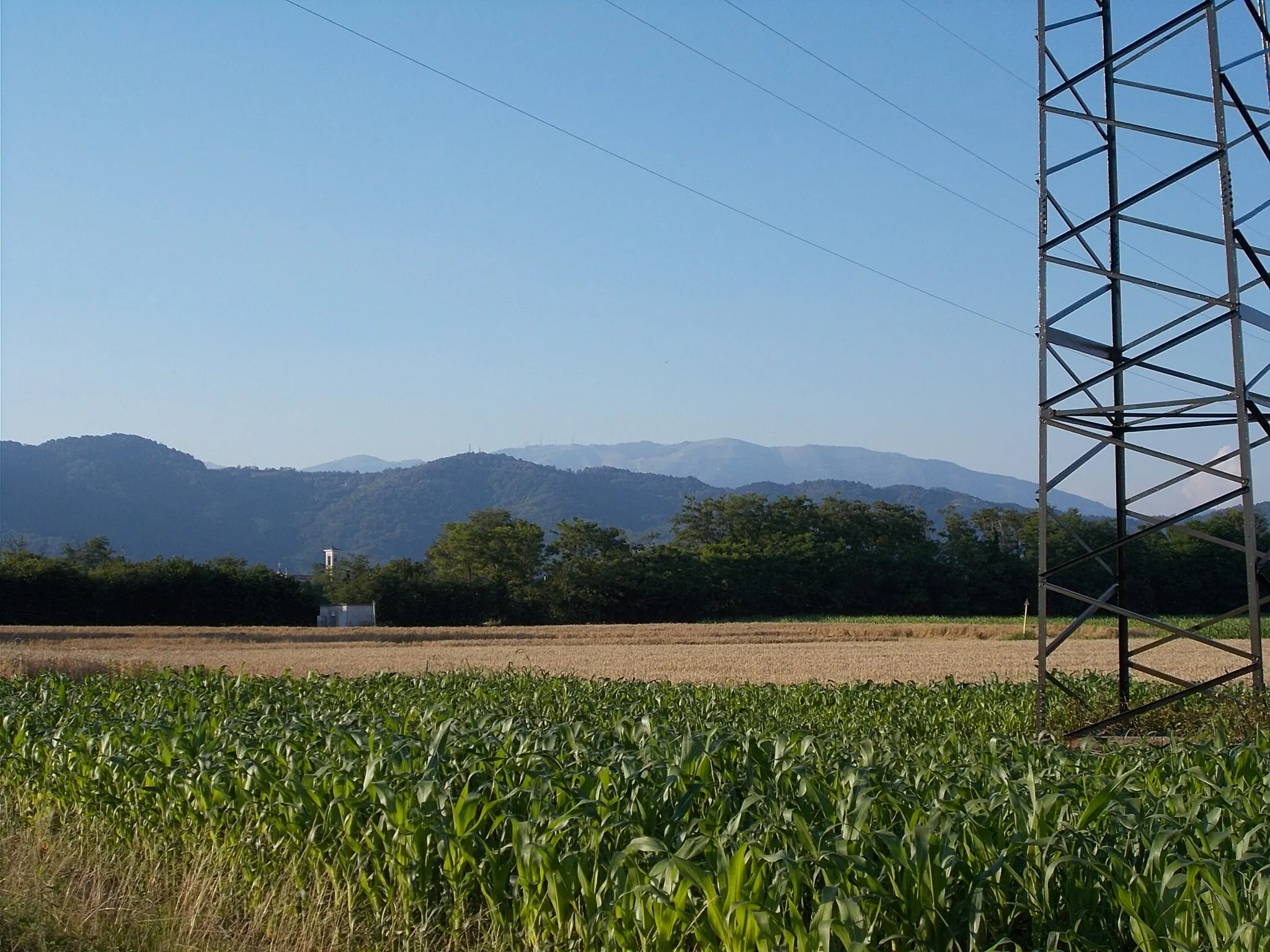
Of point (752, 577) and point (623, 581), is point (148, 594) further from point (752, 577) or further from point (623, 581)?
point (752, 577)

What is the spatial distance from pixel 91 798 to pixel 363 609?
49239 millimetres

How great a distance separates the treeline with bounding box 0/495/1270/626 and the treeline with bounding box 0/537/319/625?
67 millimetres

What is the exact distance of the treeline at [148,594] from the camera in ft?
170

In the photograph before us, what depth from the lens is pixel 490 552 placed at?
73.6 m

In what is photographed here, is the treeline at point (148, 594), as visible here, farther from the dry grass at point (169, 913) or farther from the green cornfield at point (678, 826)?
the dry grass at point (169, 913)

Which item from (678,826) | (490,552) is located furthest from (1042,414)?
(490,552)

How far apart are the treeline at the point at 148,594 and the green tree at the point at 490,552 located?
1327cm

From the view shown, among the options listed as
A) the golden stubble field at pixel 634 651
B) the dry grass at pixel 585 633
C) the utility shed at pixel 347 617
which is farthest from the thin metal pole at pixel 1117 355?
the utility shed at pixel 347 617

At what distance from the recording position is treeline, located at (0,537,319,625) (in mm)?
51719

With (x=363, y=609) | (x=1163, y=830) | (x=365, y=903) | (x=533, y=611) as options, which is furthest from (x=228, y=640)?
(x=1163, y=830)

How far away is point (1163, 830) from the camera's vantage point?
4043 mm

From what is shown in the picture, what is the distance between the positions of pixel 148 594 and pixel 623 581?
25265 millimetres

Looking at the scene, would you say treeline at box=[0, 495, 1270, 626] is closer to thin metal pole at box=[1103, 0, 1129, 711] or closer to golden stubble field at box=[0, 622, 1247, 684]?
golden stubble field at box=[0, 622, 1247, 684]

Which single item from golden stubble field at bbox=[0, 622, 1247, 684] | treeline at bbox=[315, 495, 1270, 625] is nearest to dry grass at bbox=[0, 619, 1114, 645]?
golden stubble field at bbox=[0, 622, 1247, 684]
